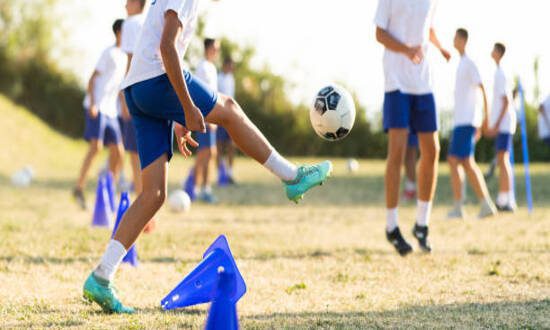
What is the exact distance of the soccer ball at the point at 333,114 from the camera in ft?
17.7

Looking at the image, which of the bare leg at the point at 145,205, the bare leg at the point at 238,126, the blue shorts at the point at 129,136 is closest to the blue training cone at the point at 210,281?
the bare leg at the point at 145,205

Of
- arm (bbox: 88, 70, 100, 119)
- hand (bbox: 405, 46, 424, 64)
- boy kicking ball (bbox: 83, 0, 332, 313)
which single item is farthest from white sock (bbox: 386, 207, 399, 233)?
arm (bbox: 88, 70, 100, 119)

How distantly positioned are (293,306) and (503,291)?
4.64 ft

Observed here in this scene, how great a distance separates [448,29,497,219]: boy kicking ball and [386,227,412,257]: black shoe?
3314 millimetres

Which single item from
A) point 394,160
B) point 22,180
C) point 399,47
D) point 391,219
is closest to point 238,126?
point 399,47

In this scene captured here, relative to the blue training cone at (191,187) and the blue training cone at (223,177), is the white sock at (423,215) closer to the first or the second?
the blue training cone at (191,187)

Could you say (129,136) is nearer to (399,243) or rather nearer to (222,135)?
(399,243)

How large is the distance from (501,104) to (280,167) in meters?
7.08

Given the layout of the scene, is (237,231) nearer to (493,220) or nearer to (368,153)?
(493,220)

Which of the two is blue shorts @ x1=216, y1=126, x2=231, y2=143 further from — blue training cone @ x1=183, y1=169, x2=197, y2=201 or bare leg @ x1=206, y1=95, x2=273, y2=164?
bare leg @ x1=206, y1=95, x2=273, y2=164

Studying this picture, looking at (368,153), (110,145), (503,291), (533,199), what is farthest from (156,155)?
(368,153)

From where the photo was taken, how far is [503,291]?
17.1ft

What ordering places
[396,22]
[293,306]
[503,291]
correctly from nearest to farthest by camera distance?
[293,306]
[503,291]
[396,22]

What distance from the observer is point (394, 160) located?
6.77 meters
